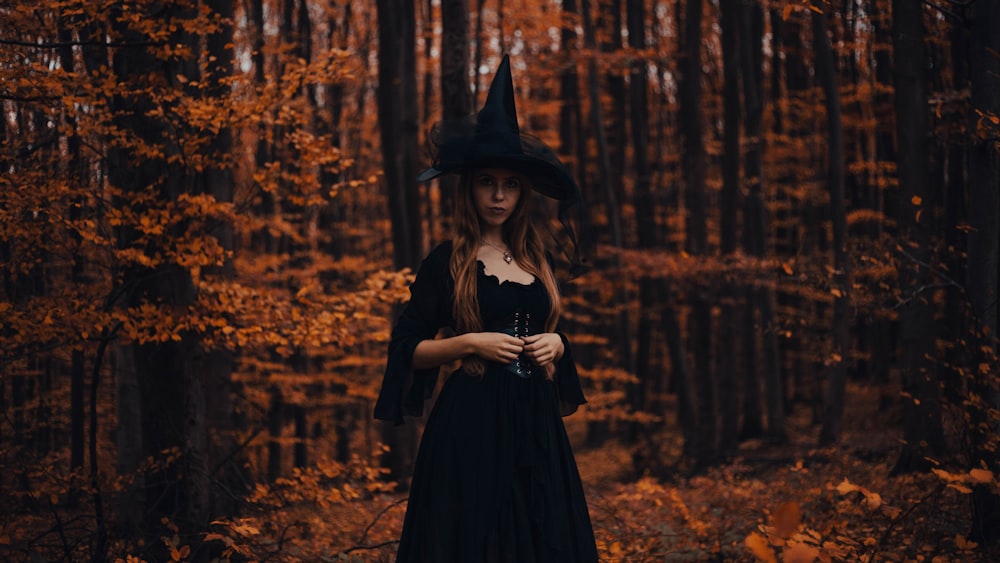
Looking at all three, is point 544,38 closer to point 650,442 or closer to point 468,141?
point 650,442

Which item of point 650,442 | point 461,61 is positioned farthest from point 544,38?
point 461,61

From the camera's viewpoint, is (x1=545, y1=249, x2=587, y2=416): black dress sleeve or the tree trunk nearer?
(x1=545, y1=249, x2=587, y2=416): black dress sleeve

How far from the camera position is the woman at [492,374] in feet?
11.3

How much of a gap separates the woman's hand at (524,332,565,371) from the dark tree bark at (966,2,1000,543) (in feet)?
9.53

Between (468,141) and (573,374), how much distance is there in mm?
1216

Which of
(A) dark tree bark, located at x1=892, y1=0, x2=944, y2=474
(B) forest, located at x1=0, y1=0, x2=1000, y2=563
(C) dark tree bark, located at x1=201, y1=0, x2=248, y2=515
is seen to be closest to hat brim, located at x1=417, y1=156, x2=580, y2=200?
(B) forest, located at x1=0, y1=0, x2=1000, y2=563

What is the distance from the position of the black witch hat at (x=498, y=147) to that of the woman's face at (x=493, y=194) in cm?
5

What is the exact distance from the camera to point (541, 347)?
3645 mm

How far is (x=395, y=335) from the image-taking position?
3779 millimetres

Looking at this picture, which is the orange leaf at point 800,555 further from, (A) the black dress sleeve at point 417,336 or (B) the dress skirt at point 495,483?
(A) the black dress sleeve at point 417,336

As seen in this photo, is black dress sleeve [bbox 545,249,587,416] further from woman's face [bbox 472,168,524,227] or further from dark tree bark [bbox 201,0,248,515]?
dark tree bark [bbox 201,0,248,515]

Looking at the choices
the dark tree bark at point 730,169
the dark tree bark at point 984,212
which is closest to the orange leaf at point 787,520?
the dark tree bark at point 984,212

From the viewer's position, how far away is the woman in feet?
11.3

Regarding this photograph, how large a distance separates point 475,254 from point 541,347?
0.51 m
